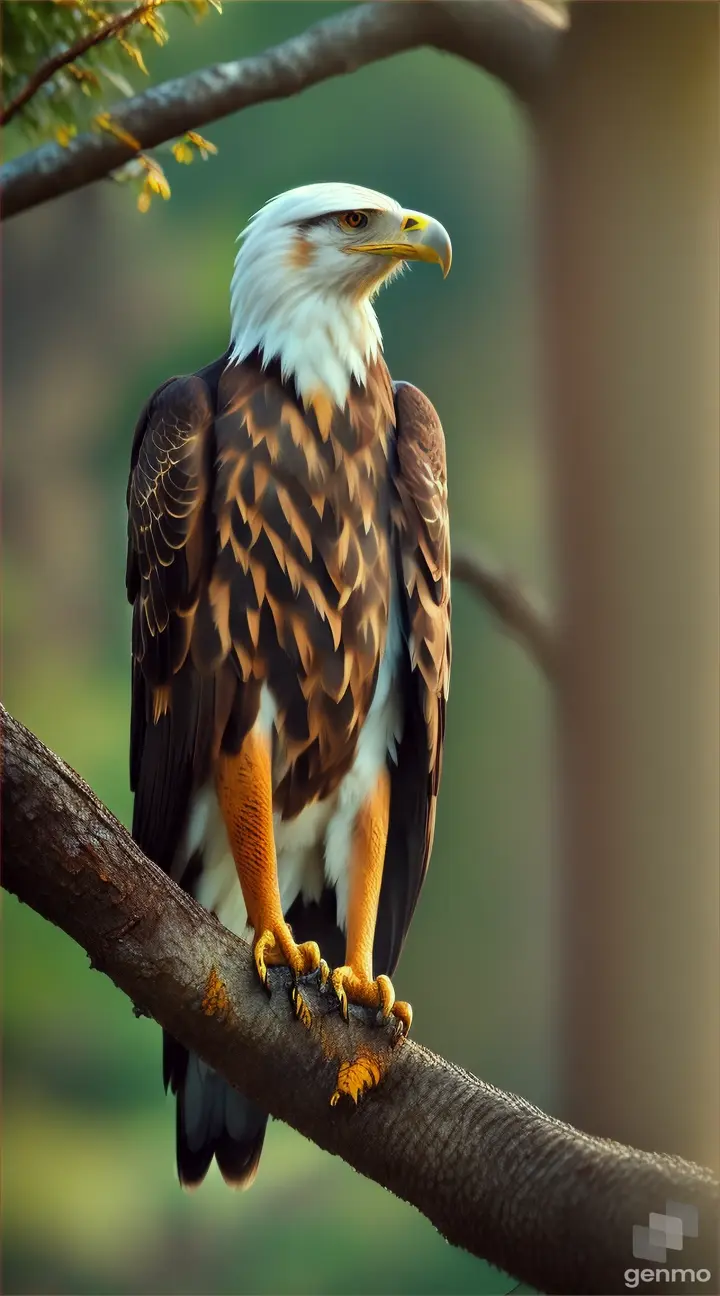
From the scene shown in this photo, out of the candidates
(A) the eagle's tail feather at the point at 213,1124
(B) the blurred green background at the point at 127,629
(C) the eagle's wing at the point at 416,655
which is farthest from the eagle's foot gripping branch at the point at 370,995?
(B) the blurred green background at the point at 127,629

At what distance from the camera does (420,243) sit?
1.68 m

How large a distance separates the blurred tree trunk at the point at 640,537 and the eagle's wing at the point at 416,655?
34 cm

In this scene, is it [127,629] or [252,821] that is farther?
[127,629]

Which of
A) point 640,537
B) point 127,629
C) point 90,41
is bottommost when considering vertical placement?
point 127,629

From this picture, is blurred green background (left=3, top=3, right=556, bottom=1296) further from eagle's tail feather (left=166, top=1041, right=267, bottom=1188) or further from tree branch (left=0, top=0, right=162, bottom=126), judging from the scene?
tree branch (left=0, top=0, right=162, bottom=126)

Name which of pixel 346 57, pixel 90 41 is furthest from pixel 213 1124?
pixel 346 57

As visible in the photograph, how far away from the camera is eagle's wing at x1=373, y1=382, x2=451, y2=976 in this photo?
5.50 feet

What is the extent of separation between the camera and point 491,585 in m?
2.14

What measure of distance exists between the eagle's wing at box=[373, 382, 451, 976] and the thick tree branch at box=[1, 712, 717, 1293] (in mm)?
295

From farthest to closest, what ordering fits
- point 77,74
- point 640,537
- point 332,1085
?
point 640,537
point 77,74
point 332,1085

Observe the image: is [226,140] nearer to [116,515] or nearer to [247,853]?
[116,515]

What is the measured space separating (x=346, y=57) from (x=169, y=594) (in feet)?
3.08

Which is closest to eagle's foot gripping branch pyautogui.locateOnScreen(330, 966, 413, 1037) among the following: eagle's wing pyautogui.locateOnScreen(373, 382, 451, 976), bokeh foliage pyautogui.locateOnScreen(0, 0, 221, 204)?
eagle's wing pyautogui.locateOnScreen(373, 382, 451, 976)

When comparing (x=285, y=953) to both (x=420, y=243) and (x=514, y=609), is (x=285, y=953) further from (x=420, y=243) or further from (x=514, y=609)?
(x=420, y=243)
